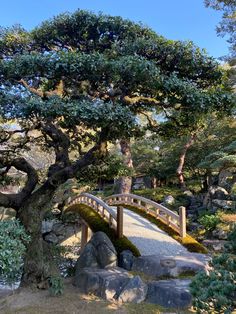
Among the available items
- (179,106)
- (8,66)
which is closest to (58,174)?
(8,66)

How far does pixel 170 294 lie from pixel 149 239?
343cm

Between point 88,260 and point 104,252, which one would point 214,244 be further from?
point 88,260

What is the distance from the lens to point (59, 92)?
20.1 feet

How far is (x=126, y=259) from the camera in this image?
802cm

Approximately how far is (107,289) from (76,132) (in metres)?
3.96

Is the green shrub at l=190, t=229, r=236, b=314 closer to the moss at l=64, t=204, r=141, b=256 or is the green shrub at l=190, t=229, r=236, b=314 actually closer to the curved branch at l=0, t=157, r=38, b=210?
the curved branch at l=0, t=157, r=38, b=210

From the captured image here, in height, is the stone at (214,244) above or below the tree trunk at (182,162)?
below

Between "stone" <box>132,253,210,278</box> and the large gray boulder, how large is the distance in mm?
675

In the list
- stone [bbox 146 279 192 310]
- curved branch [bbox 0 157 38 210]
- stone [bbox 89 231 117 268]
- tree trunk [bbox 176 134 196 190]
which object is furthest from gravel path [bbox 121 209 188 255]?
tree trunk [bbox 176 134 196 190]

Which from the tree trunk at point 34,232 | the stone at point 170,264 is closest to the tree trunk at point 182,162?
the stone at point 170,264

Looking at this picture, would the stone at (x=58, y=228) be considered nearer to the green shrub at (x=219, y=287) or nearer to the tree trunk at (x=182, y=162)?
the tree trunk at (x=182, y=162)

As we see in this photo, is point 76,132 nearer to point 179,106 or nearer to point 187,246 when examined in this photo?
point 179,106

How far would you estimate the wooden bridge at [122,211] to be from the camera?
933cm

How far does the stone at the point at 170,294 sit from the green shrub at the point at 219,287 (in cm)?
263
